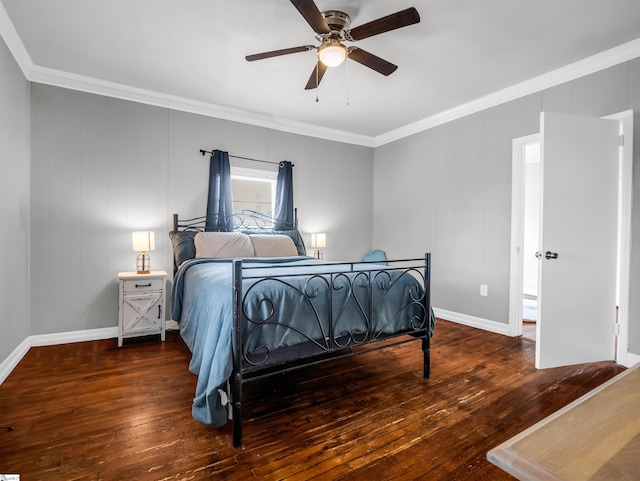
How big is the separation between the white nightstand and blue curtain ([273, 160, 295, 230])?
1605mm

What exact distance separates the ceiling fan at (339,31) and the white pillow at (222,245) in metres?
1.82

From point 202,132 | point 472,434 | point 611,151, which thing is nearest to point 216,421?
point 472,434

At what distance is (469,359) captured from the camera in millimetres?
2900

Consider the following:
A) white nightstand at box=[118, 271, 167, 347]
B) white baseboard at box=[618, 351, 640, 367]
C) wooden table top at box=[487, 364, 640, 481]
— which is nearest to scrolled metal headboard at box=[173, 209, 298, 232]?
white nightstand at box=[118, 271, 167, 347]

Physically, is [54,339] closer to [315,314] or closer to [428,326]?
[315,314]

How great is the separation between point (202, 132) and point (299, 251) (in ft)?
6.06

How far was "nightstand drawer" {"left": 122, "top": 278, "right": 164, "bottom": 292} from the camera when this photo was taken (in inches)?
129

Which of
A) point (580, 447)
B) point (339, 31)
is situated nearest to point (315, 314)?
point (580, 447)

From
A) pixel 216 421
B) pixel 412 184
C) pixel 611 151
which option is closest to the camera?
pixel 216 421

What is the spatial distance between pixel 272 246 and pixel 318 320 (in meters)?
1.86

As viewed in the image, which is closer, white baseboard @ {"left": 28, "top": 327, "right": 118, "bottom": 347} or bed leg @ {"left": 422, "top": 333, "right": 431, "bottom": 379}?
bed leg @ {"left": 422, "top": 333, "right": 431, "bottom": 379}

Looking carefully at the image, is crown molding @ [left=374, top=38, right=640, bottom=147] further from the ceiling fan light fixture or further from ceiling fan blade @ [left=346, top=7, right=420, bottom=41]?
the ceiling fan light fixture

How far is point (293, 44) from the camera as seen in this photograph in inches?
108

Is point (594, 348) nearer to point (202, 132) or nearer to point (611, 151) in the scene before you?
point (611, 151)
